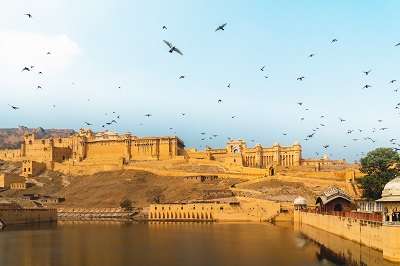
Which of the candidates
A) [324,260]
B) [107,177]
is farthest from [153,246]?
[107,177]

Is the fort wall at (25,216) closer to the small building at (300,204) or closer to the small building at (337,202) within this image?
the small building at (300,204)

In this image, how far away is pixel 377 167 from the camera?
215 feet

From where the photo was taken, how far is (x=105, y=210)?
267 ft

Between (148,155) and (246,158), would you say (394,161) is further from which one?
(148,155)

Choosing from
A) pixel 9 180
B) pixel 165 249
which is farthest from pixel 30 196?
pixel 165 249

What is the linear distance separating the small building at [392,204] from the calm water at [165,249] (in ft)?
12.3

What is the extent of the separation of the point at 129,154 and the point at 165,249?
7260 centimetres

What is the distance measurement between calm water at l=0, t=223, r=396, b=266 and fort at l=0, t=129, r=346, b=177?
161 ft

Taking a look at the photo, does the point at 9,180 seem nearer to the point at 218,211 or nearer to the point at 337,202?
the point at 218,211

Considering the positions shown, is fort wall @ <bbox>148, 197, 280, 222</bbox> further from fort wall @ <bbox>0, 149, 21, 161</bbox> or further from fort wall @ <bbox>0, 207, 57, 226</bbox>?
fort wall @ <bbox>0, 149, 21, 161</bbox>

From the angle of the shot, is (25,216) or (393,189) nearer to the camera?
(393,189)

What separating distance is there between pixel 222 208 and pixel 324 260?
41723mm

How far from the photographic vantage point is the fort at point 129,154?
336 feet

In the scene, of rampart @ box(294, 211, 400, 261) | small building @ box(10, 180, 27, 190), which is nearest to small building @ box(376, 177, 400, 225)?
rampart @ box(294, 211, 400, 261)
